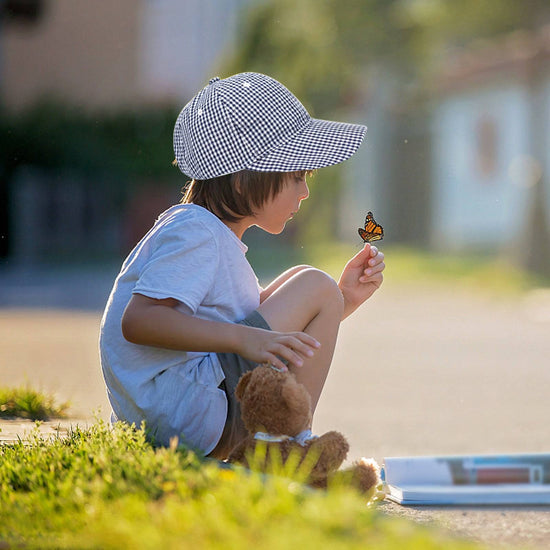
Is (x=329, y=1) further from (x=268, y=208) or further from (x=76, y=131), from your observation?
(x=268, y=208)

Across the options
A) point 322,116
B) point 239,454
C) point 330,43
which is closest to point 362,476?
point 239,454

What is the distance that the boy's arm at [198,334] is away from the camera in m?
2.54

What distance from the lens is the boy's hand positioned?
3234 millimetres

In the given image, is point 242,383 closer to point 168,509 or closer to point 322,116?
point 168,509

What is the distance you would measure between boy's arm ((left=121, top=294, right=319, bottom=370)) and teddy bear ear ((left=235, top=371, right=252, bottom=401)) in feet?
0.16

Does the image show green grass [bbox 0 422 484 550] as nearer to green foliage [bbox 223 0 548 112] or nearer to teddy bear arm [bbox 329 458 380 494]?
teddy bear arm [bbox 329 458 380 494]

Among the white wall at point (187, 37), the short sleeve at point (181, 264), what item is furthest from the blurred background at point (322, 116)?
the short sleeve at point (181, 264)

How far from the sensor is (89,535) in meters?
1.86

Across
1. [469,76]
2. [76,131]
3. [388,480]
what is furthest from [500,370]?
[469,76]

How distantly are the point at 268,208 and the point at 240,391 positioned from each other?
0.66 m

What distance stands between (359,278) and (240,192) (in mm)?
526

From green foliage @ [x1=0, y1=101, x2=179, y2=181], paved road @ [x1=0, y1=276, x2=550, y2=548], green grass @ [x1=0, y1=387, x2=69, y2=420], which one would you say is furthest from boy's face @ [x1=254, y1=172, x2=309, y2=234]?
green foliage @ [x1=0, y1=101, x2=179, y2=181]

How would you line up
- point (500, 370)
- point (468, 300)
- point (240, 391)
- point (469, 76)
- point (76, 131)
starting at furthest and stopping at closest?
point (469, 76) → point (76, 131) → point (468, 300) → point (500, 370) → point (240, 391)

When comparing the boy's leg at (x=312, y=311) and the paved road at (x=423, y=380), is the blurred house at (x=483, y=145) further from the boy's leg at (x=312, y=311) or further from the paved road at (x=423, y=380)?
the boy's leg at (x=312, y=311)
